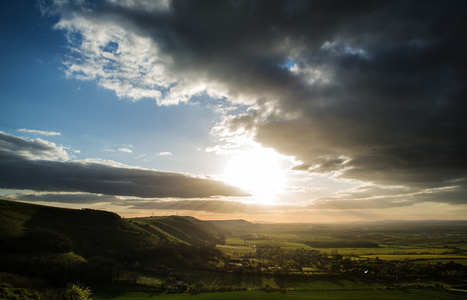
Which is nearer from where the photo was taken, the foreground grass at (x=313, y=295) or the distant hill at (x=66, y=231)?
the foreground grass at (x=313, y=295)

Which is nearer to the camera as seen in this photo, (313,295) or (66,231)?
(313,295)

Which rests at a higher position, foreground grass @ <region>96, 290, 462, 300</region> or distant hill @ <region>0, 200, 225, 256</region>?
distant hill @ <region>0, 200, 225, 256</region>

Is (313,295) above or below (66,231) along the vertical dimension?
below

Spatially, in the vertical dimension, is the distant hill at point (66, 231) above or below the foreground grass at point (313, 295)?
above

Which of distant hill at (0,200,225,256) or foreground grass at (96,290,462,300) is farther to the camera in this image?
distant hill at (0,200,225,256)

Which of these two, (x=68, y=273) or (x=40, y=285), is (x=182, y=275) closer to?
(x=68, y=273)
